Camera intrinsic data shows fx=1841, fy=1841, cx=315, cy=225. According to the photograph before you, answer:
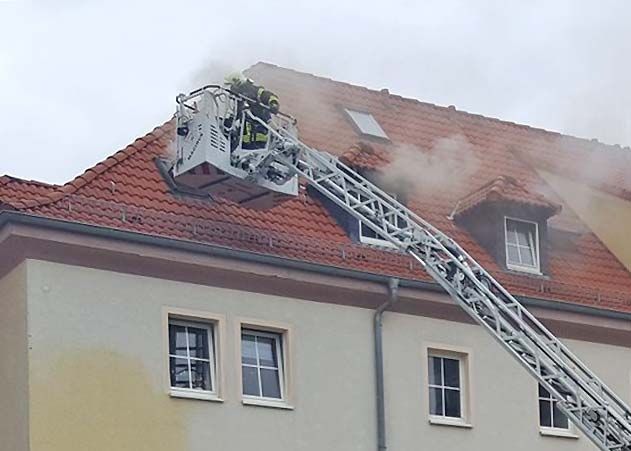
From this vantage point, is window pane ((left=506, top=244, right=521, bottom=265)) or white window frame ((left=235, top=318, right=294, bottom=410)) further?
window pane ((left=506, top=244, right=521, bottom=265))

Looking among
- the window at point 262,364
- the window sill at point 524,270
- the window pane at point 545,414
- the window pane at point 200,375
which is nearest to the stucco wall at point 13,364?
the window pane at point 200,375

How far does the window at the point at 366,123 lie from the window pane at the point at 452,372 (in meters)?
4.41

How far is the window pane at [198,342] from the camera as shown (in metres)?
22.5

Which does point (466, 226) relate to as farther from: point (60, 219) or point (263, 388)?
point (60, 219)

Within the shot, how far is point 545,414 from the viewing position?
84.6 ft

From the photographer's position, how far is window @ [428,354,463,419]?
24.6 meters

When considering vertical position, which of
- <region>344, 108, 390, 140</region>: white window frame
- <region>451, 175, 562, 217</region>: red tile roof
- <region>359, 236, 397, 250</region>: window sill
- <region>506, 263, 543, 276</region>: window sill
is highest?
<region>344, 108, 390, 140</region>: white window frame

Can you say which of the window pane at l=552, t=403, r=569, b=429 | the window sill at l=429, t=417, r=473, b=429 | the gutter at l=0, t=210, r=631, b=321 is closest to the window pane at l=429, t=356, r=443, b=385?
the window sill at l=429, t=417, r=473, b=429

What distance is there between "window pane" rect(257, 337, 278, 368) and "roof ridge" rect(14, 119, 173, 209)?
2892 millimetres

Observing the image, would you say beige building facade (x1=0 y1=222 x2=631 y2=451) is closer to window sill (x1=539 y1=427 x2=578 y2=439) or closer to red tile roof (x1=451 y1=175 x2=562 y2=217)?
window sill (x1=539 y1=427 x2=578 y2=439)

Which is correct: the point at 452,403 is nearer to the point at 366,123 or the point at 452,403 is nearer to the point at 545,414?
the point at 545,414

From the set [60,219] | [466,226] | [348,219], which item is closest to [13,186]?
[60,219]

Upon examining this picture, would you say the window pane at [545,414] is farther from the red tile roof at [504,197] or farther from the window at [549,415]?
the red tile roof at [504,197]

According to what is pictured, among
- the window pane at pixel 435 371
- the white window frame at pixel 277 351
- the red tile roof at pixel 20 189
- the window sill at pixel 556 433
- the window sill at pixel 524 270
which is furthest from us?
the window sill at pixel 524 270
